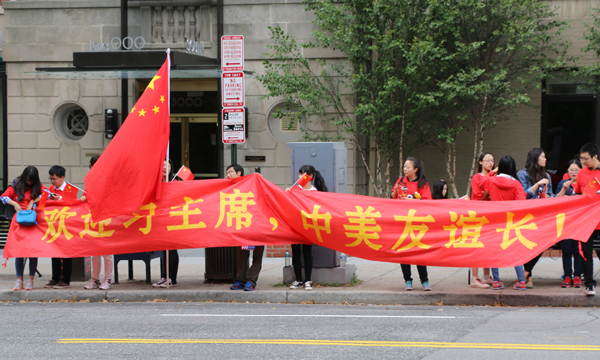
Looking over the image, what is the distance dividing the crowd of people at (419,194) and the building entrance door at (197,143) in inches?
249

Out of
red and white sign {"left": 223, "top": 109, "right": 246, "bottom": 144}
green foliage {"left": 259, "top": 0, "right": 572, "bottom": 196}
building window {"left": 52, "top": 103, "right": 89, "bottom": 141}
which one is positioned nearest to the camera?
red and white sign {"left": 223, "top": 109, "right": 246, "bottom": 144}

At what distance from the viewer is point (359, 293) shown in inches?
372

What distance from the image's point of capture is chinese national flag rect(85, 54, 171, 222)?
9.34 metres

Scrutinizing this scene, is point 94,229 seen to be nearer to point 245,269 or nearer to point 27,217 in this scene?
point 27,217

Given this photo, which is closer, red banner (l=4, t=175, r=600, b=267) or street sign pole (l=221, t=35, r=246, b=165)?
red banner (l=4, t=175, r=600, b=267)

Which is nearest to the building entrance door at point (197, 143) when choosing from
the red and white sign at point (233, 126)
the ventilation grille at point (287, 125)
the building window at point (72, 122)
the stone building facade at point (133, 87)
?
the stone building facade at point (133, 87)

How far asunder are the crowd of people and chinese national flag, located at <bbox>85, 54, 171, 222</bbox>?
1.87ft

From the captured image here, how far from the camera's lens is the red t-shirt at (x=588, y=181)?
9.05 m

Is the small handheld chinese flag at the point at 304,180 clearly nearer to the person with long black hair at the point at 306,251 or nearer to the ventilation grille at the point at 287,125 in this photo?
the person with long black hair at the point at 306,251

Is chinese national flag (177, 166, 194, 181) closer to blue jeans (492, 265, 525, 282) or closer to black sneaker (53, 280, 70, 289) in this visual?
black sneaker (53, 280, 70, 289)

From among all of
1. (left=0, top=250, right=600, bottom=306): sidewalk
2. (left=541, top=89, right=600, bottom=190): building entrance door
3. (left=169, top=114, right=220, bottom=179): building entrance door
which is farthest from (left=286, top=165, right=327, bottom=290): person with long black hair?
(left=541, top=89, right=600, bottom=190): building entrance door

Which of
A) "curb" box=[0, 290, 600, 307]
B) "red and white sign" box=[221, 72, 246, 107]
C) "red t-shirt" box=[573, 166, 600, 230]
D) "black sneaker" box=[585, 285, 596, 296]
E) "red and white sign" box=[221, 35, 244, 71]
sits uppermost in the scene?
"red and white sign" box=[221, 35, 244, 71]

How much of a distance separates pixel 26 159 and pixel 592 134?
13776mm

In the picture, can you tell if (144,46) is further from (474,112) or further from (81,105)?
(474,112)
